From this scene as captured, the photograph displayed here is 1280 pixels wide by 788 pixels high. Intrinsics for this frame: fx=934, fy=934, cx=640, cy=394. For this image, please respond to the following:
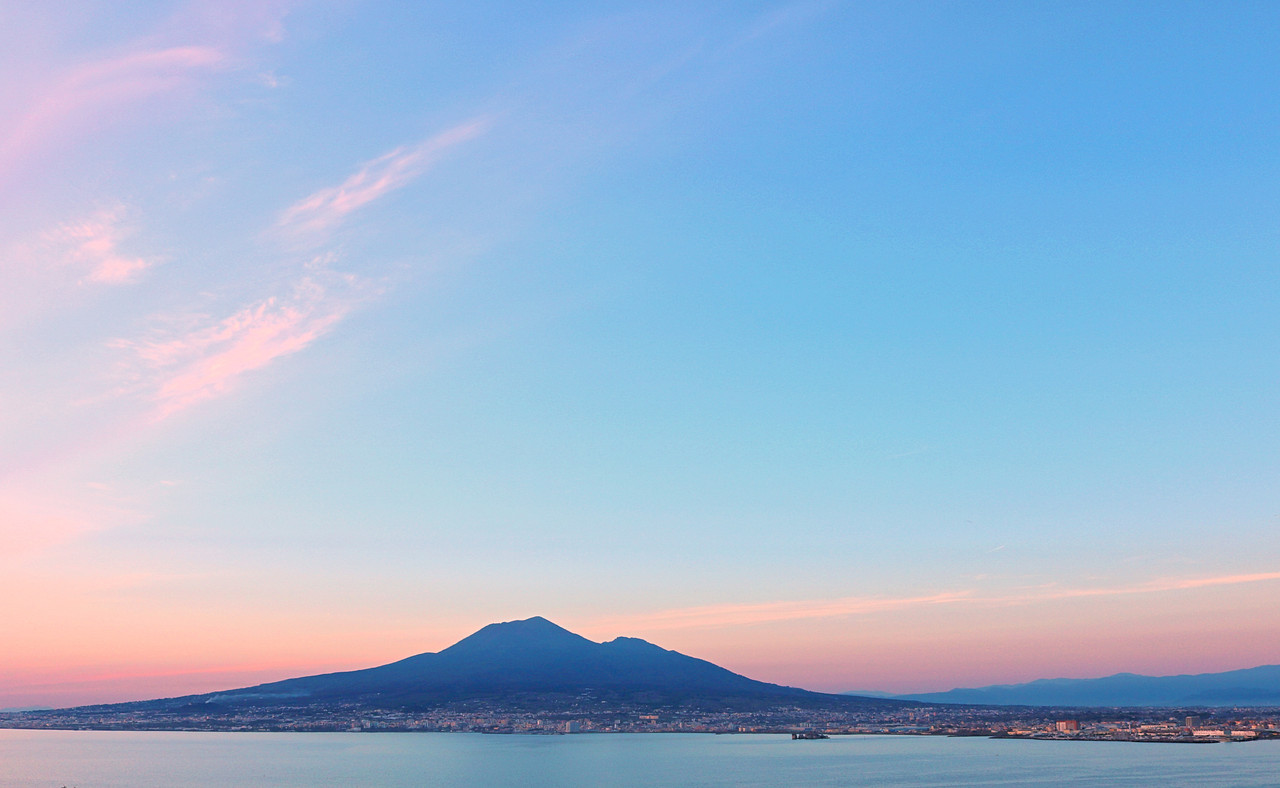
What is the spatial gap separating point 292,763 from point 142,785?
1300 inches

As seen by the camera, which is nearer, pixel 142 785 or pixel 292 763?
pixel 142 785

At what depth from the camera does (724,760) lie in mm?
137500

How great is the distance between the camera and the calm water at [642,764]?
10619 cm

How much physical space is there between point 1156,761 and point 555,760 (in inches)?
3325

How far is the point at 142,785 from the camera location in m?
106

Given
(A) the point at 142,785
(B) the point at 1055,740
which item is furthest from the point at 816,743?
(A) the point at 142,785

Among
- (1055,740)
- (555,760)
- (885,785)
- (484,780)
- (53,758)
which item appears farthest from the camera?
(1055,740)

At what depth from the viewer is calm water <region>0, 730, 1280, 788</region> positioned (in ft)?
348

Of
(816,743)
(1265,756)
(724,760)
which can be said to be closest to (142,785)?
(724,760)

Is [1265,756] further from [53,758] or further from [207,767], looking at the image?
[53,758]

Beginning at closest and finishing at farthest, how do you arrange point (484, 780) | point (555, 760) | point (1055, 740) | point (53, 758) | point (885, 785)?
1. point (885, 785)
2. point (484, 780)
3. point (555, 760)
4. point (53, 758)
5. point (1055, 740)

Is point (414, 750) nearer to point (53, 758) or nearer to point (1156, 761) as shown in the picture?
point (53, 758)

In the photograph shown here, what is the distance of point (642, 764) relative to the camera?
12812cm

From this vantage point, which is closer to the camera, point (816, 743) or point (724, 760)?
point (724, 760)
